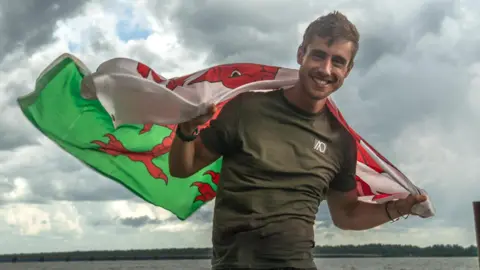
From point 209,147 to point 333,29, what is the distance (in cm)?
95

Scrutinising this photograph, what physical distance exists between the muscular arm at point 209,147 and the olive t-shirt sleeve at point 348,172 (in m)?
0.74

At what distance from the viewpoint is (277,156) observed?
3367mm

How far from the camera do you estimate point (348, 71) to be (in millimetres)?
3547

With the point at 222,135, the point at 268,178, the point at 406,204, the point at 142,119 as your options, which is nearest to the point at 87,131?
the point at 142,119

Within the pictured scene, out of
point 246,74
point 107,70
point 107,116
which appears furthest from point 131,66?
point 246,74

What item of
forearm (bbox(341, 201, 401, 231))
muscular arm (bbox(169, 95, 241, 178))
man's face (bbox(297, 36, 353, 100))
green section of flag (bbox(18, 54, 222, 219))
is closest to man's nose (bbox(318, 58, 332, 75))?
man's face (bbox(297, 36, 353, 100))

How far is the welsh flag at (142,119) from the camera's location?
11.0ft

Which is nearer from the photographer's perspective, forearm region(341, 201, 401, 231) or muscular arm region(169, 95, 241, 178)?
muscular arm region(169, 95, 241, 178)

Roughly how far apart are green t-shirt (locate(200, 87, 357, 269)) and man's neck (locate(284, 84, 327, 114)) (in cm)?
3

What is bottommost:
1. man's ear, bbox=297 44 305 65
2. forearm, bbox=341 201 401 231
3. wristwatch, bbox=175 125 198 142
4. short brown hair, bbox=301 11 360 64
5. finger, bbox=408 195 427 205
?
forearm, bbox=341 201 401 231

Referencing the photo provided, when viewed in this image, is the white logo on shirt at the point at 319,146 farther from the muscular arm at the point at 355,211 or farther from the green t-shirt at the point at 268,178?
the muscular arm at the point at 355,211

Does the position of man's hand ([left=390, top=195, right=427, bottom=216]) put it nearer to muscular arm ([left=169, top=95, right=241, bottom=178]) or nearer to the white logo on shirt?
the white logo on shirt

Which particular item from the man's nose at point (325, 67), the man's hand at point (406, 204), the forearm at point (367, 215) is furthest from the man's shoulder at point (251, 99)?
the man's hand at point (406, 204)

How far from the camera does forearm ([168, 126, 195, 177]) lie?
3271 mm
